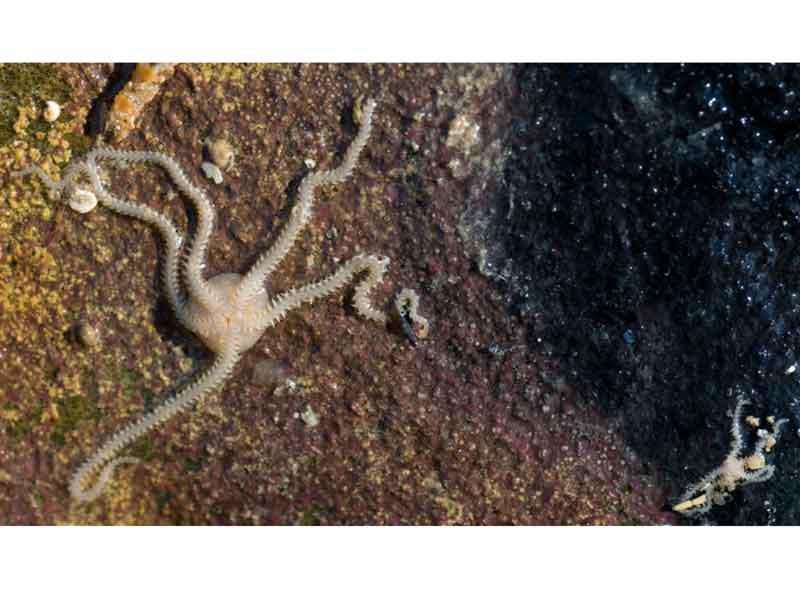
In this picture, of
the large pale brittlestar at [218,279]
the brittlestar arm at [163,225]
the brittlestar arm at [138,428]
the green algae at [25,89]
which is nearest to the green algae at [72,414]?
the brittlestar arm at [138,428]

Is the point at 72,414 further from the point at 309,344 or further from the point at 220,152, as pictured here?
the point at 220,152

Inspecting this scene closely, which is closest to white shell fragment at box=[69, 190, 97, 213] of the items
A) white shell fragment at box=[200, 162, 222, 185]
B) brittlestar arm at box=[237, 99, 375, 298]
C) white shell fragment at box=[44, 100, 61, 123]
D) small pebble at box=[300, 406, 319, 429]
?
white shell fragment at box=[44, 100, 61, 123]

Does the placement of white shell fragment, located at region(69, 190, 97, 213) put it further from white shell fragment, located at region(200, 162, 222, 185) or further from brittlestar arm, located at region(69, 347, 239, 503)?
brittlestar arm, located at region(69, 347, 239, 503)

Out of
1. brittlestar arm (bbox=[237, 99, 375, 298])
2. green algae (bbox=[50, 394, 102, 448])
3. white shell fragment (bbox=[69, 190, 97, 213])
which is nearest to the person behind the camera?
brittlestar arm (bbox=[237, 99, 375, 298])

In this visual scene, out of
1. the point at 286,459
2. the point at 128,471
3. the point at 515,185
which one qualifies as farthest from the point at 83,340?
the point at 515,185

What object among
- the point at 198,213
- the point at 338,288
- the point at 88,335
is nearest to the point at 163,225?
the point at 198,213

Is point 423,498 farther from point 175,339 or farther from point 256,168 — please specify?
point 256,168
